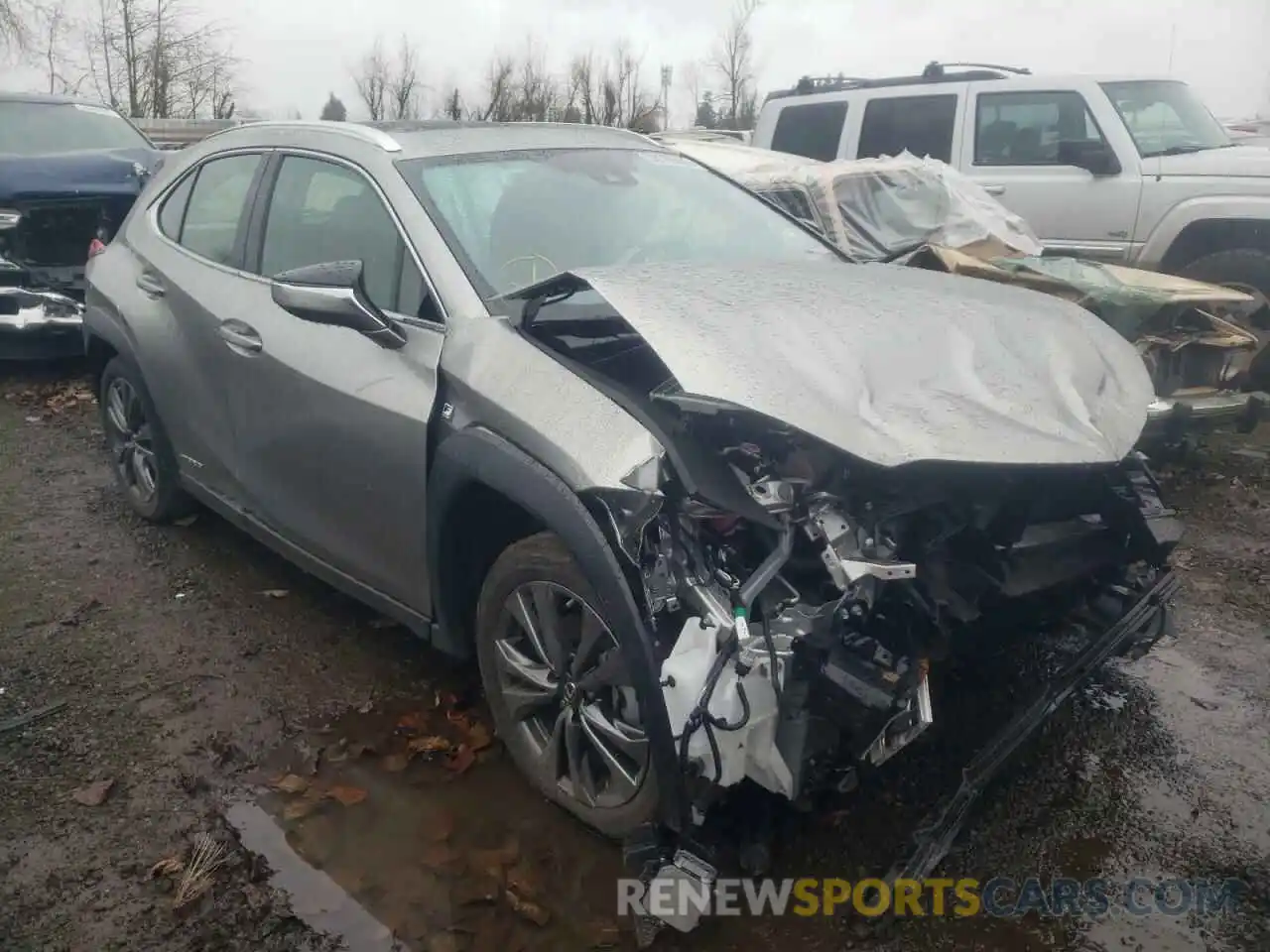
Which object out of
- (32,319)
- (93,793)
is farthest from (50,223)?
(93,793)

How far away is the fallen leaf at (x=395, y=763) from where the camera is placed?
10.6 feet

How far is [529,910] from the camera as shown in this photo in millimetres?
2631

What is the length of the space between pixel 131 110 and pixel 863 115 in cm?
2882

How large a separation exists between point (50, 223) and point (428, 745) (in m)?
6.21

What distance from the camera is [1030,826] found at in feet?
9.57

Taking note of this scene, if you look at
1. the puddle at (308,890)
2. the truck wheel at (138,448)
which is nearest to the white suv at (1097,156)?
the truck wheel at (138,448)

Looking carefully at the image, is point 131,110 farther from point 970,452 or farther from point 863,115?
point 970,452

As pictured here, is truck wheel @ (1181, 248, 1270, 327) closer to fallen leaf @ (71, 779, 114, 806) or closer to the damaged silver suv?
the damaged silver suv

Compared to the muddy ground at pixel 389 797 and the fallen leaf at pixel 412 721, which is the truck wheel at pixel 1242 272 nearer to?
the muddy ground at pixel 389 797

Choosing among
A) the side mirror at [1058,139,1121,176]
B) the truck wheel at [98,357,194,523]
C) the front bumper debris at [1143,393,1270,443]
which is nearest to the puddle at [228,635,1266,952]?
the truck wheel at [98,357,194,523]

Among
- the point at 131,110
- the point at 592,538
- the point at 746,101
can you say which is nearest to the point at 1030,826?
the point at 592,538

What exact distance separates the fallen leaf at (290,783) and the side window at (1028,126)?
666 centimetres

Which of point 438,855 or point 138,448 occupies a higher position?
point 138,448

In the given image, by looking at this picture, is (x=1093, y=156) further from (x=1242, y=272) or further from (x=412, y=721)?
(x=412, y=721)
